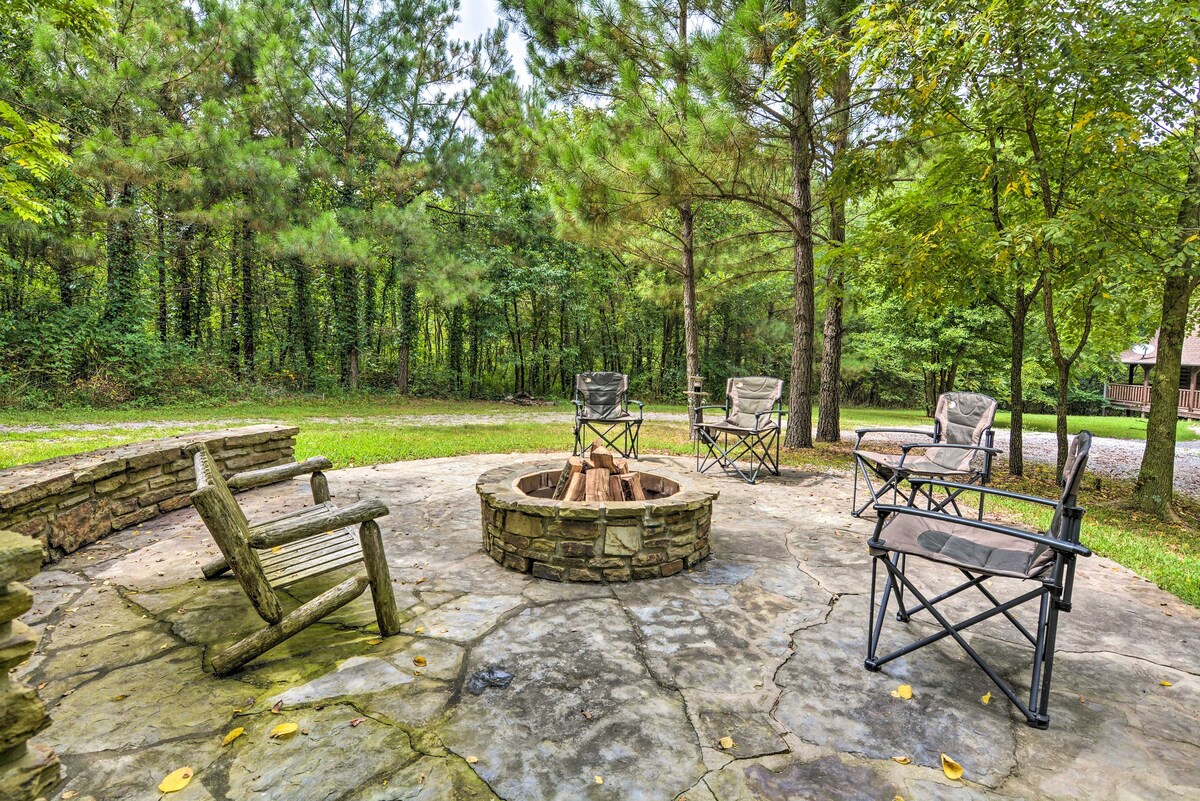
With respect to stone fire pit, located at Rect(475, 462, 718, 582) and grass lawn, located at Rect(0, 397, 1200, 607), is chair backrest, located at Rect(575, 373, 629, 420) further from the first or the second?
stone fire pit, located at Rect(475, 462, 718, 582)

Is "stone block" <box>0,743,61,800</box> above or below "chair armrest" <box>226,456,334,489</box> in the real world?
below

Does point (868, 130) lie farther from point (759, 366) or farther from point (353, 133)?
point (759, 366)

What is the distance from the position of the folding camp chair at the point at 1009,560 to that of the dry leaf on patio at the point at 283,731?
1.74 meters

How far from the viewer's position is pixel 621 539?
2412 millimetres

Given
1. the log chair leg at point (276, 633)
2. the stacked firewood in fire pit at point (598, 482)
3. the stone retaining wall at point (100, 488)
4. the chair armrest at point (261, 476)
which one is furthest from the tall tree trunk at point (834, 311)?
the stone retaining wall at point (100, 488)

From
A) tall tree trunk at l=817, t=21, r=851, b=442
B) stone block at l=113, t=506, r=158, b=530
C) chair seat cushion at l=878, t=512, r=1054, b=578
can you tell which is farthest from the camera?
tall tree trunk at l=817, t=21, r=851, b=442

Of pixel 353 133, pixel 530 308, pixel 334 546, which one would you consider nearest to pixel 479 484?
pixel 334 546

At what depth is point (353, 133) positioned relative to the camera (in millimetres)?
11258

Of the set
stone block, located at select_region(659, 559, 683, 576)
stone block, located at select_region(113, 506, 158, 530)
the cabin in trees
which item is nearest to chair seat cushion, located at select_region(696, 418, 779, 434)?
stone block, located at select_region(659, 559, 683, 576)

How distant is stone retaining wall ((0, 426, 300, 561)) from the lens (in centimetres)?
237

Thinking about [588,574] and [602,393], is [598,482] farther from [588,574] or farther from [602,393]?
[602,393]

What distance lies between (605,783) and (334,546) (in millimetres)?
1467

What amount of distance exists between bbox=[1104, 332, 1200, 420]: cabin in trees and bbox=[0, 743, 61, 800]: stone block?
76.1ft

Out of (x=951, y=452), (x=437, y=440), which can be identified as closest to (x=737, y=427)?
(x=951, y=452)
